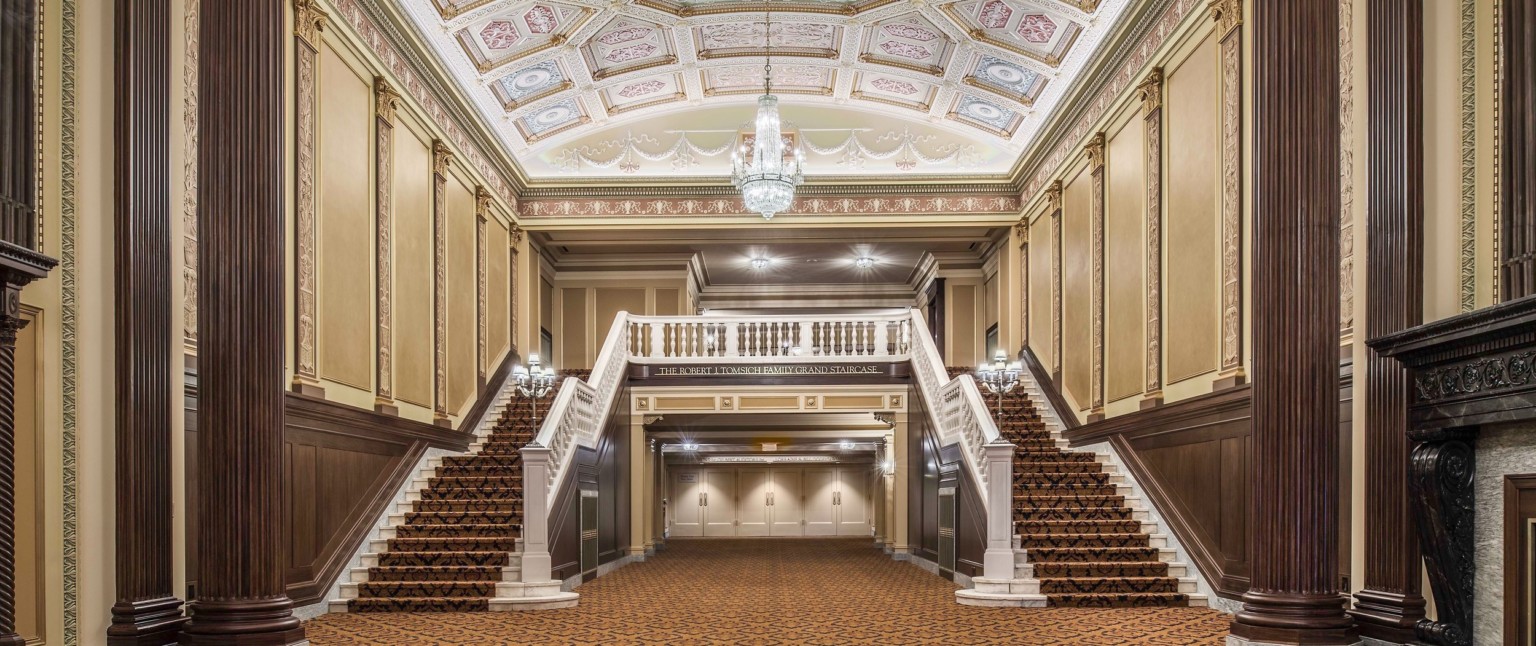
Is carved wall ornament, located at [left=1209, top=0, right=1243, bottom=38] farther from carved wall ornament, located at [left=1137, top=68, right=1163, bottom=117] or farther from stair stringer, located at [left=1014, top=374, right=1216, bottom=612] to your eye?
stair stringer, located at [left=1014, top=374, right=1216, bottom=612]

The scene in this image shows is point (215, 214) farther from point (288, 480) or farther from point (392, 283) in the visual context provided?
point (392, 283)

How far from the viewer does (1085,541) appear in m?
9.53

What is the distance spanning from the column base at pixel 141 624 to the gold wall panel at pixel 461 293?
713 cm

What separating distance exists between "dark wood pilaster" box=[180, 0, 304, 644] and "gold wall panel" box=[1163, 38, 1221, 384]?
6.41 meters

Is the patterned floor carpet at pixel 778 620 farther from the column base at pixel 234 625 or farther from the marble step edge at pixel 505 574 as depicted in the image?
the column base at pixel 234 625

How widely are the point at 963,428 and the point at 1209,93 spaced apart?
138 inches

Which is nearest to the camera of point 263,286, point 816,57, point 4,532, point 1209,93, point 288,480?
point 4,532

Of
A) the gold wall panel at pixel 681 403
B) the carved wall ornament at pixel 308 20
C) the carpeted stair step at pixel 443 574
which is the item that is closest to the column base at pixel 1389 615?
the carpeted stair step at pixel 443 574

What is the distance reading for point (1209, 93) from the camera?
28.9ft

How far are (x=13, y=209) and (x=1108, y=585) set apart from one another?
742cm

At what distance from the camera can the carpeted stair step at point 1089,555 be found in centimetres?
927

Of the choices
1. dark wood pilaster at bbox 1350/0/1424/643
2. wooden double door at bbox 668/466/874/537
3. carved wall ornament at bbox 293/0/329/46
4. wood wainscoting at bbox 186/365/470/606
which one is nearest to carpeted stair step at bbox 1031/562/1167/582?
dark wood pilaster at bbox 1350/0/1424/643

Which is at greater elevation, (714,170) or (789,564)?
(714,170)

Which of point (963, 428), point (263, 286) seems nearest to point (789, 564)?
point (963, 428)
